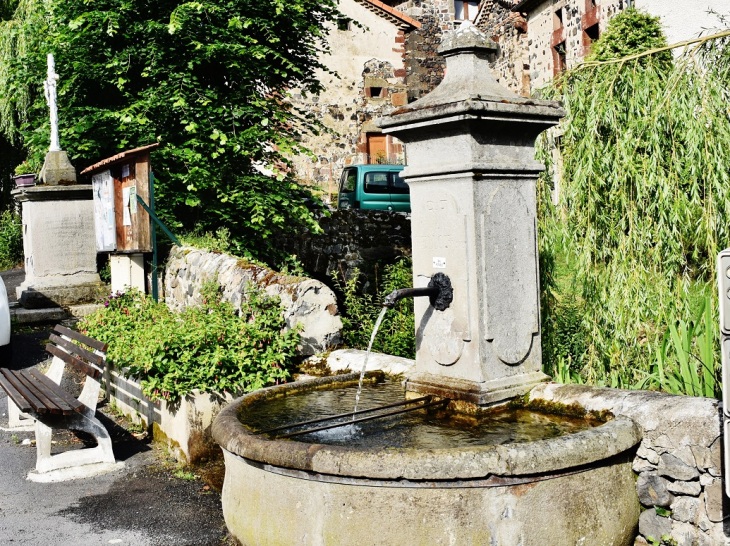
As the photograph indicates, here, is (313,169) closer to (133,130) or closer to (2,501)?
(133,130)

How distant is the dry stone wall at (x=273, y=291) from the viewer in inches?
243

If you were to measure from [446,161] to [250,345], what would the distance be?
88.8 inches

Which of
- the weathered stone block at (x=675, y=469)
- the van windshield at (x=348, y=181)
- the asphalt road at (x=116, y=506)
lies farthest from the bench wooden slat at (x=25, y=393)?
the van windshield at (x=348, y=181)

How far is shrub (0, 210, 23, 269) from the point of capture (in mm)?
19328

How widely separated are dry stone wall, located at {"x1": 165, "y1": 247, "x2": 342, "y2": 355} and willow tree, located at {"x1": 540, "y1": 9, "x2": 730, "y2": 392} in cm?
173

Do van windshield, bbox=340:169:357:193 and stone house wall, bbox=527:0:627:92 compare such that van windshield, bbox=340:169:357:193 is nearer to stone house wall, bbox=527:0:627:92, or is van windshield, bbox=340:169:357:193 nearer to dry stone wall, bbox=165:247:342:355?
stone house wall, bbox=527:0:627:92

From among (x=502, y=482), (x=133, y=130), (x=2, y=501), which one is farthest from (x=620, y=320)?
(x=133, y=130)

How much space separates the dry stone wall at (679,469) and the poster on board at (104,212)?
23.0 ft

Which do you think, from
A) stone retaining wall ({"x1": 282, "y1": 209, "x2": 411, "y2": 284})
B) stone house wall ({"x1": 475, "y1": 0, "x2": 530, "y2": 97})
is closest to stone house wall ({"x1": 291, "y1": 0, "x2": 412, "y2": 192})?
stone house wall ({"x1": 475, "y1": 0, "x2": 530, "y2": 97})

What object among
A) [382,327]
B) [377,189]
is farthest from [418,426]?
[377,189]

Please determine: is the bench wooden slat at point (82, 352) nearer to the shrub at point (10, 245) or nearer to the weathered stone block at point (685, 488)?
the weathered stone block at point (685, 488)

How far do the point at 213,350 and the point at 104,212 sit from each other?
4.49m

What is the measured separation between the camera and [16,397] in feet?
17.2

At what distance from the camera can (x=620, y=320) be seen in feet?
17.2
